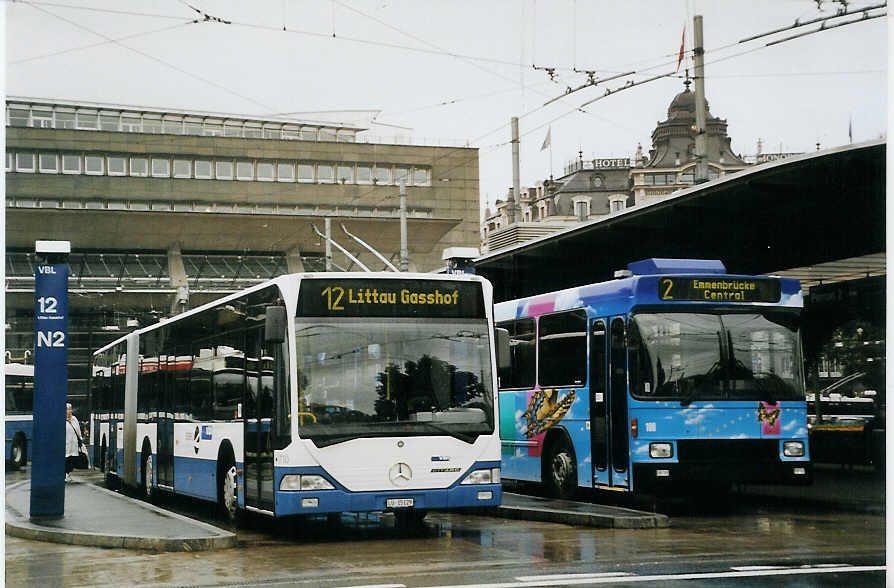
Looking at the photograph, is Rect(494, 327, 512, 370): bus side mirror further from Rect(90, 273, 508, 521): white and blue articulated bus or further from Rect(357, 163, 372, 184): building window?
Rect(357, 163, 372, 184): building window

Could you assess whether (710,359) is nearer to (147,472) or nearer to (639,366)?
(639,366)

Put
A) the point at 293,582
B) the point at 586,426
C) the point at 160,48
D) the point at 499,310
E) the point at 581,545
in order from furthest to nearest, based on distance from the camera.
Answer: the point at 499,310
the point at 586,426
the point at 160,48
the point at 581,545
the point at 293,582

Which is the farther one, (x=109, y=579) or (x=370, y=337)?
(x=370, y=337)

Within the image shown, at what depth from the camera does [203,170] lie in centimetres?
3350

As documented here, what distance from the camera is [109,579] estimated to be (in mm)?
10594

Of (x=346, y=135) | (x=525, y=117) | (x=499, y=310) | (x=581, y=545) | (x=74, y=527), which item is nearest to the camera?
(x=581, y=545)

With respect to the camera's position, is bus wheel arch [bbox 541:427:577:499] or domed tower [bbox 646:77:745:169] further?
domed tower [bbox 646:77:745:169]

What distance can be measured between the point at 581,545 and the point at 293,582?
3.28m

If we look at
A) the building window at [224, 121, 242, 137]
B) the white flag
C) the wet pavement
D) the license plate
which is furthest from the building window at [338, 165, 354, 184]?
the license plate

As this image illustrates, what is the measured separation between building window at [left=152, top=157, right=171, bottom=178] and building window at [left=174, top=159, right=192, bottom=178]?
9.0 inches

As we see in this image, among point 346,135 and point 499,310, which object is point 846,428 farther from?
point 346,135

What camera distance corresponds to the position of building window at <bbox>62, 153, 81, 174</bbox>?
2445 cm

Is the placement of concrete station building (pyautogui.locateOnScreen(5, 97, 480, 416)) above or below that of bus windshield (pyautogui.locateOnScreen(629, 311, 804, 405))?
above

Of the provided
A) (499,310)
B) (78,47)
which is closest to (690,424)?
(499,310)
